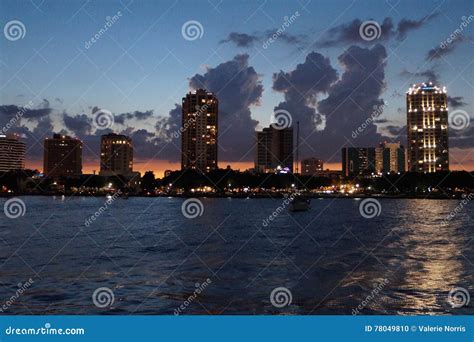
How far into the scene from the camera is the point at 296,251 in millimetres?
17125

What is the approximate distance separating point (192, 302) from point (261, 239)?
12430 millimetres

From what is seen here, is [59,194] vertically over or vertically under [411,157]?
under

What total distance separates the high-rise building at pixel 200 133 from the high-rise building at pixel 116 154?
62.2 feet

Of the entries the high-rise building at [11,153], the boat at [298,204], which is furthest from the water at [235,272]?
the high-rise building at [11,153]

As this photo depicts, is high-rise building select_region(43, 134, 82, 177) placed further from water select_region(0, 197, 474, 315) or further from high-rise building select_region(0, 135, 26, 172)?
water select_region(0, 197, 474, 315)

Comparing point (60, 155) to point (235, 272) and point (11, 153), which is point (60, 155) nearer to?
point (11, 153)

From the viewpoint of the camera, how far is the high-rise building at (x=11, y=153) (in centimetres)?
12875

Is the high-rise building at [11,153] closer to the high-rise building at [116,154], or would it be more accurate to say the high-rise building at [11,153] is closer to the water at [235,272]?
the high-rise building at [116,154]

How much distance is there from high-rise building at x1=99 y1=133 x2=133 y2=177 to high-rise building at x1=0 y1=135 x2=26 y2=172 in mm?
21783

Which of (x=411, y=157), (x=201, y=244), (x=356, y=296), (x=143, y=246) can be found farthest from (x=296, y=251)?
(x=411, y=157)

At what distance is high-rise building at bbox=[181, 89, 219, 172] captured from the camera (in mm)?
122875

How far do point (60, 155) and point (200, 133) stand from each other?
134ft

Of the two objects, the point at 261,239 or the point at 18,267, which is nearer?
the point at 18,267
